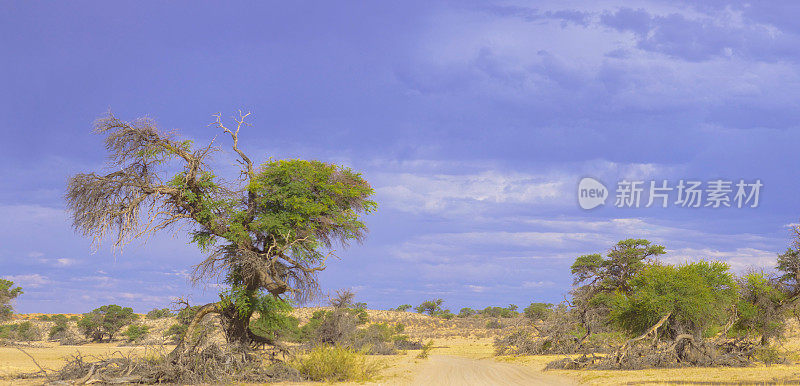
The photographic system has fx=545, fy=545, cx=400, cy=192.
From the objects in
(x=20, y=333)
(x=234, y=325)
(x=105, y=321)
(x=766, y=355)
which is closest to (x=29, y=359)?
(x=234, y=325)

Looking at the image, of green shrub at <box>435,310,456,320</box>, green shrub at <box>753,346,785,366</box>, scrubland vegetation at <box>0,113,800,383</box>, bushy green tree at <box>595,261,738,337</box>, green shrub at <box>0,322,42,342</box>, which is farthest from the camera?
green shrub at <box>435,310,456,320</box>

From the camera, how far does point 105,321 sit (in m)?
61.9

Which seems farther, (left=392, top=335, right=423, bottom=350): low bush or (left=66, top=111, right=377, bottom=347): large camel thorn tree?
(left=392, top=335, right=423, bottom=350): low bush

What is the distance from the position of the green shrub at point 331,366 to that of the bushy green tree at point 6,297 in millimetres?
40941

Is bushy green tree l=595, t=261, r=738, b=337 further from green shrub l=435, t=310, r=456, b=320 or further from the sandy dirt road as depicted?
green shrub l=435, t=310, r=456, b=320

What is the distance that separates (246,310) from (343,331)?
63.0ft

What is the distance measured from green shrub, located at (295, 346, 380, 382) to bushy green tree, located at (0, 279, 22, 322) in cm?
4094

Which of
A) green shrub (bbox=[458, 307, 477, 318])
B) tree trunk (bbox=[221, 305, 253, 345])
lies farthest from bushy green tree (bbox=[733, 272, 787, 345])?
green shrub (bbox=[458, 307, 477, 318])

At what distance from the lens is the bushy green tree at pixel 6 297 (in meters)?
47.3

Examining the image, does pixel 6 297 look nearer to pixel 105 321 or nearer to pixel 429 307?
pixel 105 321

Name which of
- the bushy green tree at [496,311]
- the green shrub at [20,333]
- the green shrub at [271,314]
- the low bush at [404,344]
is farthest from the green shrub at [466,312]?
the green shrub at [271,314]

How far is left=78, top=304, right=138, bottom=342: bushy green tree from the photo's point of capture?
6047 centimetres

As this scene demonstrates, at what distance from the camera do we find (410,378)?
21703 mm

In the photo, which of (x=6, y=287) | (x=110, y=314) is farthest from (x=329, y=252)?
(x=110, y=314)
